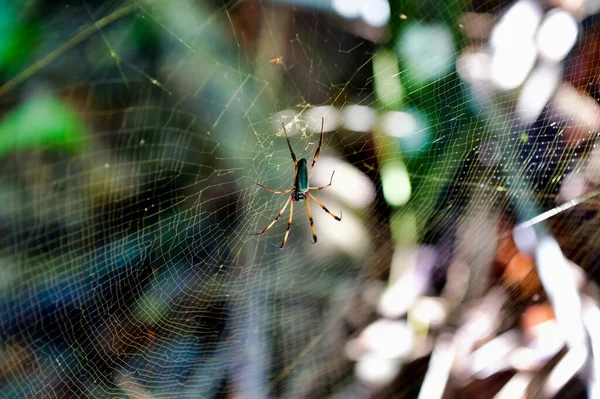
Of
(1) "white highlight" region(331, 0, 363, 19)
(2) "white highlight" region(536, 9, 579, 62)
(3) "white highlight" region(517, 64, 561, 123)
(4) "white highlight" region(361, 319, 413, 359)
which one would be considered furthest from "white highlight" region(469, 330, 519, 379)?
(1) "white highlight" region(331, 0, 363, 19)

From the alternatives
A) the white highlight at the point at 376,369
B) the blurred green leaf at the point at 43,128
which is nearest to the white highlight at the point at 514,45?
the white highlight at the point at 376,369

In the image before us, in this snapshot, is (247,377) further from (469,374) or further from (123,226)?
(469,374)

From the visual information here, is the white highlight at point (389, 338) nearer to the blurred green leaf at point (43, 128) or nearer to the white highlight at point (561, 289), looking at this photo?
the white highlight at point (561, 289)

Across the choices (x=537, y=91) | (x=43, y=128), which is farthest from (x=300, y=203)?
(x=537, y=91)

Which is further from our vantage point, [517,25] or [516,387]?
[517,25]

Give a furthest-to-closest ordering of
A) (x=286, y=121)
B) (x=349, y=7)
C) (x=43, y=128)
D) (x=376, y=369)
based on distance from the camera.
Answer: (x=376, y=369), (x=349, y=7), (x=286, y=121), (x=43, y=128)

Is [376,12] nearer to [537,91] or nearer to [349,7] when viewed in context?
[349,7]

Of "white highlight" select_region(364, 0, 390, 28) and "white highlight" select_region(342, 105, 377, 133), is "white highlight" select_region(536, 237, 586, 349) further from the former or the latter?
"white highlight" select_region(364, 0, 390, 28)
